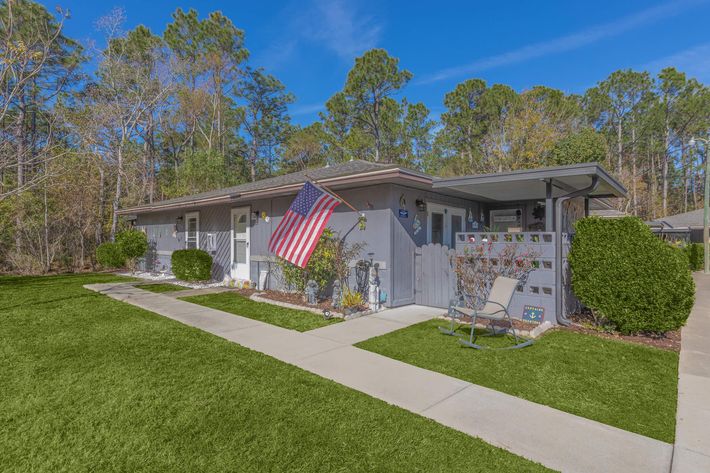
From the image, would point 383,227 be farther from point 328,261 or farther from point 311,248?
point 311,248

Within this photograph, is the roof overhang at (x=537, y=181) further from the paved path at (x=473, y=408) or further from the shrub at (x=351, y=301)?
the paved path at (x=473, y=408)

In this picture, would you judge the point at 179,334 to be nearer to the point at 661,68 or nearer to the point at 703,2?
the point at 703,2

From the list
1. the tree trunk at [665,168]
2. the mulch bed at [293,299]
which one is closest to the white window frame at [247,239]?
the mulch bed at [293,299]

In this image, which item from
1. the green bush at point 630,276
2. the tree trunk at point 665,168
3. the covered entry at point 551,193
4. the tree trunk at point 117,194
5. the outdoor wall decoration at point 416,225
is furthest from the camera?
the tree trunk at point 665,168

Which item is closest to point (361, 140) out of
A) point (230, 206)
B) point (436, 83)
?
point (436, 83)

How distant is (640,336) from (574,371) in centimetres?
215

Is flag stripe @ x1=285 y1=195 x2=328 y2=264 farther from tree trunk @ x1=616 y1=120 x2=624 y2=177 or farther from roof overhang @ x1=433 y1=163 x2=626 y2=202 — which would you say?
tree trunk @ x1=616 y1=120 x2=624 y2=177

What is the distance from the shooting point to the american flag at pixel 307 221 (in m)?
6.74

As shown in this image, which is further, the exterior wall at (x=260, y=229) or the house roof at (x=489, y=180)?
the exterior wall at (x=260, y=229)

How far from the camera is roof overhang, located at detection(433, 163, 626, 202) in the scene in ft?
18.3

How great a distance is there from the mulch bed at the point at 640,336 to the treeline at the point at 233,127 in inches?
522

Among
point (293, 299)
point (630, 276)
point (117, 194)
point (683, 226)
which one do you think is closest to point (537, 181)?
point (630, 276)

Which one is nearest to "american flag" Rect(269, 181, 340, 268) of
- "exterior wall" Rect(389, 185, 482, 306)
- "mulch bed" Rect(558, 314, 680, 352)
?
"exterior wall" Rect(389, 185, 482, 306)

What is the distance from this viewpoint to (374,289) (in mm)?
7117
